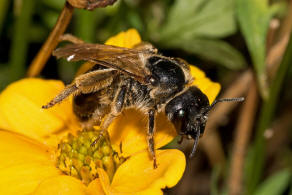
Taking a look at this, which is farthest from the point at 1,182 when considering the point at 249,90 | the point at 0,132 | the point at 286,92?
the point at 286,92

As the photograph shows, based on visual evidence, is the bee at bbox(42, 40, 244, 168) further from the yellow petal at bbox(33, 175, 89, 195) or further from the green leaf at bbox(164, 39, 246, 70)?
the green leaf at bbox(164, 39, 246, 70)

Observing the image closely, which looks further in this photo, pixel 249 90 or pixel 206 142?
pixel 206 142

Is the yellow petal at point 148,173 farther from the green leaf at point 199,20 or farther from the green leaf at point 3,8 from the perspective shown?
the green leaf at point 3,8

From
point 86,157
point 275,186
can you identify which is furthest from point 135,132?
point 275,186

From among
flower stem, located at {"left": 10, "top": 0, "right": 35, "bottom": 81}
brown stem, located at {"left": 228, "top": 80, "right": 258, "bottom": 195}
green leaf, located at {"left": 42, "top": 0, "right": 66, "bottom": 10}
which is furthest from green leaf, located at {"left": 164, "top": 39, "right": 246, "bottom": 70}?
flower stem, located at {"left": 10, "top": 0, "right": 35, "bottom": 81}

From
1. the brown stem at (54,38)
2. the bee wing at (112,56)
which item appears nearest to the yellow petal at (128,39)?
the brown stem at (54,38)

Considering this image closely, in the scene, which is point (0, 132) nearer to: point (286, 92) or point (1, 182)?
point (1, 182)

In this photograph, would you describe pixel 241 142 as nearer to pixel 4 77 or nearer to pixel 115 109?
pixel 115 109
